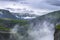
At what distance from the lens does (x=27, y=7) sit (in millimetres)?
3801

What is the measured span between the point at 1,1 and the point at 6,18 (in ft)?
1.55

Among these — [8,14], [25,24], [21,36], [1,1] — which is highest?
[1,1]

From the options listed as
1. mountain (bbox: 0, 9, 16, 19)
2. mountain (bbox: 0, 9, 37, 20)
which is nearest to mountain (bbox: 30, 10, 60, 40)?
mountain (bbox: 0, 9, 37, 20)

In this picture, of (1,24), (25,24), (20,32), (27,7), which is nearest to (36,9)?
(27,7)

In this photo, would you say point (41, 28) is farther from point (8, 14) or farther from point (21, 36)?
point (8, 14)

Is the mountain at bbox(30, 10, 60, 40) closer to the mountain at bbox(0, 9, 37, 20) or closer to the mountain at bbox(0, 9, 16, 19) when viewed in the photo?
the mountain at bbox(0, 9, 37, 20)

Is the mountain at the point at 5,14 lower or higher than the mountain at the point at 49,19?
higher

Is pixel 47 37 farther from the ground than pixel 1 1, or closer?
closer

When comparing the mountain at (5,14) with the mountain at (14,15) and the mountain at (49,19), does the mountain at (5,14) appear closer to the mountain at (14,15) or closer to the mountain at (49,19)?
the mountain at (14,15)

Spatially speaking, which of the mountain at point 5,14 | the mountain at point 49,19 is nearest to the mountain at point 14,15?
the mountain at point 5,14

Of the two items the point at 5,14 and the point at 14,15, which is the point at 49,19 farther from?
the point at 5,14

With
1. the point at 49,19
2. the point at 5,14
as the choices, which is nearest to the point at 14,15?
the point at 5,14

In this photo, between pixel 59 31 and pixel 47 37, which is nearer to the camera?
pixel 59 31

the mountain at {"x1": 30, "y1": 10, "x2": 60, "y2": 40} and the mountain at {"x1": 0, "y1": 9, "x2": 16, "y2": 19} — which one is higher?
the mountain at {"x1": 0, "y1": 9, "x2": 16, "y2": 19}
